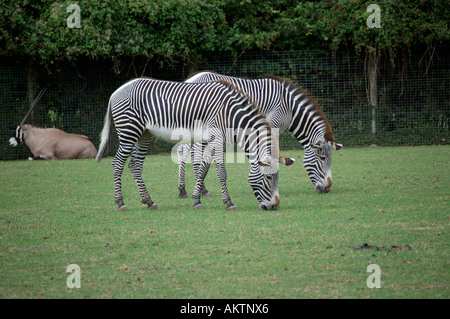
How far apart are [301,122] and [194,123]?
2163 mm

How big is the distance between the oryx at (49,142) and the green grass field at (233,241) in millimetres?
4771

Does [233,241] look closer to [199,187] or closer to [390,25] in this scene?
[199,187]

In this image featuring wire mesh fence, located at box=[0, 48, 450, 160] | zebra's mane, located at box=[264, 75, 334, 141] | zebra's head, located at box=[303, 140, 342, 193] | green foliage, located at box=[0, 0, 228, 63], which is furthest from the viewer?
wire mesh fence, located at box=[0, 48, 450, 160]

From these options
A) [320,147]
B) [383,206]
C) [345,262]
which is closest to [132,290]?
[345,262]

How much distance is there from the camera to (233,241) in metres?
6.18

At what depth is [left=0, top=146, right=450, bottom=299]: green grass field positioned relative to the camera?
468cm

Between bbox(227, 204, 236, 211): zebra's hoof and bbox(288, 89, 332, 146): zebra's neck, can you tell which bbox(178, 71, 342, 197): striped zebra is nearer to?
bbox(288, 89, 332, 146): zebra's neck

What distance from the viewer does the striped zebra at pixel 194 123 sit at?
803 centimetres

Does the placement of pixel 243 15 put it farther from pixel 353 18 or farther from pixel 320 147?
pixel 320 147

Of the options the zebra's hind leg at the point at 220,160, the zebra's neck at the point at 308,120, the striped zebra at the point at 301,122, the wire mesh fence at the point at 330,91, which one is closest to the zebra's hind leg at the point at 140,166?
the striped zebra at the point at 301,122

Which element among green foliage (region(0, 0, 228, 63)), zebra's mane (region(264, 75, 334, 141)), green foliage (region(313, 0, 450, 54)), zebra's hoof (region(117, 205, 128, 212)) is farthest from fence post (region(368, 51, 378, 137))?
zebra's hoof (region(117, 205, 128, 212))

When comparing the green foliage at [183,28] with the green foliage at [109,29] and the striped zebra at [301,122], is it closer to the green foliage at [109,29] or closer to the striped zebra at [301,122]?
the green foliage at [109,29]

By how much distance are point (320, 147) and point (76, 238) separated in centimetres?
438

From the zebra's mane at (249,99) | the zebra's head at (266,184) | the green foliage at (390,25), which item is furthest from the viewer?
the green foliage at (390,25)
